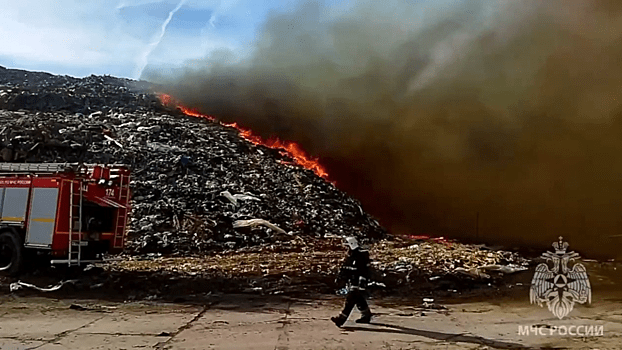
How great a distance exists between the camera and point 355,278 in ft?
24.4

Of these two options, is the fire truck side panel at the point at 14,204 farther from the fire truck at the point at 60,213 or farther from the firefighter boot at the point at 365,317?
the firefighter boot at the point at 365,317

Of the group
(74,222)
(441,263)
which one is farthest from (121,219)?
(441,263)

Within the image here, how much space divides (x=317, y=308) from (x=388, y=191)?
1320cm

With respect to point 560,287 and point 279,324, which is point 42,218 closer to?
point 279,324

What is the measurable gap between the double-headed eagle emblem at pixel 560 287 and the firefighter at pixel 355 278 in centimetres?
292

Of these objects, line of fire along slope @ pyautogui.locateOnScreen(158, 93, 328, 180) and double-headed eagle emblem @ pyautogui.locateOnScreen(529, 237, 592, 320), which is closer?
double-headed eagle emblem @ pyautogui.locateOnScreen(529, 237, 592, 320)

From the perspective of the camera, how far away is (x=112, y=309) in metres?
9.02

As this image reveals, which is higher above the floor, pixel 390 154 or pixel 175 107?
pixel 175 107

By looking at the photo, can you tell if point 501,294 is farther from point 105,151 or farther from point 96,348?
point 105,151

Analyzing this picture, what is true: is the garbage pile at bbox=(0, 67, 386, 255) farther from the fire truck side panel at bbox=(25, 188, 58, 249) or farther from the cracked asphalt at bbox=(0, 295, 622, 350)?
the cracked asphalt at bbox=(0, 295, 622, 350)

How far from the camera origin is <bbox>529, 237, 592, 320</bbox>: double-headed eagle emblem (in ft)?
29.1

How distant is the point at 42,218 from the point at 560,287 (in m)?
9.96

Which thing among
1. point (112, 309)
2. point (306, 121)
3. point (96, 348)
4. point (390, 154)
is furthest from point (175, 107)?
point (96, 348)

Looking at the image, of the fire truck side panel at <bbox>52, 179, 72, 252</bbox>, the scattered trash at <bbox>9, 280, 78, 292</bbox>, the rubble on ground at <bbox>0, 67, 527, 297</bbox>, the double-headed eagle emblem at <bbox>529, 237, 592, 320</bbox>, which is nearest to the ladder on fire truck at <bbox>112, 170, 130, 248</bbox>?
the rubble on ground at <bbox>0, 67, 527, 297</bbox>
